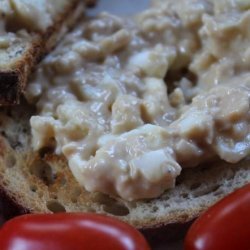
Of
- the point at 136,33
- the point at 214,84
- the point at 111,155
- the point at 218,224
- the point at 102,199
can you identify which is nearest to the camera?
the point at 218,224

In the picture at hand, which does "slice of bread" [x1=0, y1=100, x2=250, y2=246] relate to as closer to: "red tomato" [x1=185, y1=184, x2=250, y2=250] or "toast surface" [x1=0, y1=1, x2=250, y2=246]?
"toast surface" [x1=0, y1=1, x2=250, y2=246]

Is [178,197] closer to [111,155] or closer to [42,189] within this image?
[111,155]

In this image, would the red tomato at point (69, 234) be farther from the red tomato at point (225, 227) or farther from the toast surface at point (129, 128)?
the toast surface at point (129, 128)

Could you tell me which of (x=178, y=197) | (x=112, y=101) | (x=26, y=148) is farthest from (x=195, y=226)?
(x=26, y=148)

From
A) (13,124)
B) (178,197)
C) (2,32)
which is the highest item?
(2,32)

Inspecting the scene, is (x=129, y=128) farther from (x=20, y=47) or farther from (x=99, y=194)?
(x=20, y=47)

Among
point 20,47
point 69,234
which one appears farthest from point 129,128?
point 20,47

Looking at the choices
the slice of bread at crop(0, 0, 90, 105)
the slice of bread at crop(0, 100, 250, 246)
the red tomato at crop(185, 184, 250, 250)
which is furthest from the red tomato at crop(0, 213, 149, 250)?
the slice of bread at crop(0, 0, 90, 105)
